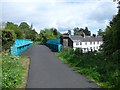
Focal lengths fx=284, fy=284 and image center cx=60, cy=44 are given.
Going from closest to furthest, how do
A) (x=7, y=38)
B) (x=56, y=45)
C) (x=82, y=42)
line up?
(x=7, y=38), (x=56, y=45), (x=82, y=42)

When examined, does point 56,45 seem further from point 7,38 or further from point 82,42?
point 82,42

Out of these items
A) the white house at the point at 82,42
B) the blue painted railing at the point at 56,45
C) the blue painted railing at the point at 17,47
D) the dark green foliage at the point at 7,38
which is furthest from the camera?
the white house at the point at 82,42

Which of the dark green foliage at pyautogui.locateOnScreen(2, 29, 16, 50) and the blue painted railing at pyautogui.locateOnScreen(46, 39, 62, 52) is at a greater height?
the dark green foliage at pyautogui.locateOnScreen(2, 29, 16, 50)

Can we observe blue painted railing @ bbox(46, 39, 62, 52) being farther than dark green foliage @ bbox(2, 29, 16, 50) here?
Yes

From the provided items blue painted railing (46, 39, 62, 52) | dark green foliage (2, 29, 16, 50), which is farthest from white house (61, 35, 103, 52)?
dark green foliage (2, 29, 16, 50)

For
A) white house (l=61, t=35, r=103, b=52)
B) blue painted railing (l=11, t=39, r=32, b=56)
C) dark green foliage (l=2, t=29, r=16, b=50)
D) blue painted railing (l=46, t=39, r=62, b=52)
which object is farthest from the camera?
white house (l=61, t=35, r=103, b=52)

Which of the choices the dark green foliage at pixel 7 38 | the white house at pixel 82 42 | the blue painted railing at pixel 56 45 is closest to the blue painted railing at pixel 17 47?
the dark green foliage at pixel 7 38

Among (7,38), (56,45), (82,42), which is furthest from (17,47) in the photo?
(82,42)

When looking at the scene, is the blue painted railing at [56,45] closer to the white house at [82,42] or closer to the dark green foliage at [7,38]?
the dark green foliage at [7,38]

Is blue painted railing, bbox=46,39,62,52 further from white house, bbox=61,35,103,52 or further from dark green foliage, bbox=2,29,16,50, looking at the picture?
white house, bbox=61,35,103,52

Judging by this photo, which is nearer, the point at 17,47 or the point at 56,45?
the point at 17,47

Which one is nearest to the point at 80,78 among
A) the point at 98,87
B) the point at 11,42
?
the point at 98,87

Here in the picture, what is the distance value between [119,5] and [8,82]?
16410 millimetres

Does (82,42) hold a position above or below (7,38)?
below
